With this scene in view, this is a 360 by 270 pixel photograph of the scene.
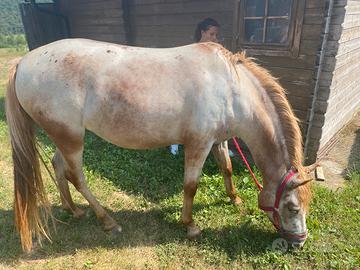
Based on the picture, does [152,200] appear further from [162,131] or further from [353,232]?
[353,232]

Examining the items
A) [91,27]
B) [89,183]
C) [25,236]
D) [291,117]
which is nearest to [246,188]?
[291,117]

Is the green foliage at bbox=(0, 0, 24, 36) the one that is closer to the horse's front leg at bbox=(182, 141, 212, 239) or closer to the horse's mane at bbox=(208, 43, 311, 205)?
the horse's front leg at bbox=(182, 141, 212, 239)

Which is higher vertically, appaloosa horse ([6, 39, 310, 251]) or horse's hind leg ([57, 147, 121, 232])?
appaloosa horse ([6, 39, 310, 251])

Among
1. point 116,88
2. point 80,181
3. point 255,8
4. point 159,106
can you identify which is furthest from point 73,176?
point 255,8

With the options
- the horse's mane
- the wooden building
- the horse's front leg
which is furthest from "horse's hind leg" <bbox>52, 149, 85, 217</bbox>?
the wooden building

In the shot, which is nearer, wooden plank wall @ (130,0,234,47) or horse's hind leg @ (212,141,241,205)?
horse's hind leg @ (212,141,241,205)

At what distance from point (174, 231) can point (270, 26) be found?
3228 mm

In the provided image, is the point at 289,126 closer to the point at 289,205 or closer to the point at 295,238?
the point at 289,205

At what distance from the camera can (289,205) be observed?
2.72 metres

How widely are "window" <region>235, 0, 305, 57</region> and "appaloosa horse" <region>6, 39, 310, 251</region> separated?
170 centimetres

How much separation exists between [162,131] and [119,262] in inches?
53.5

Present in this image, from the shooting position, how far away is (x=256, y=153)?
2.90 meters

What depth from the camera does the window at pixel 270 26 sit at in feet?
13.5

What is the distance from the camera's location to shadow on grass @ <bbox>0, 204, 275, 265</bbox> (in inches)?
118
